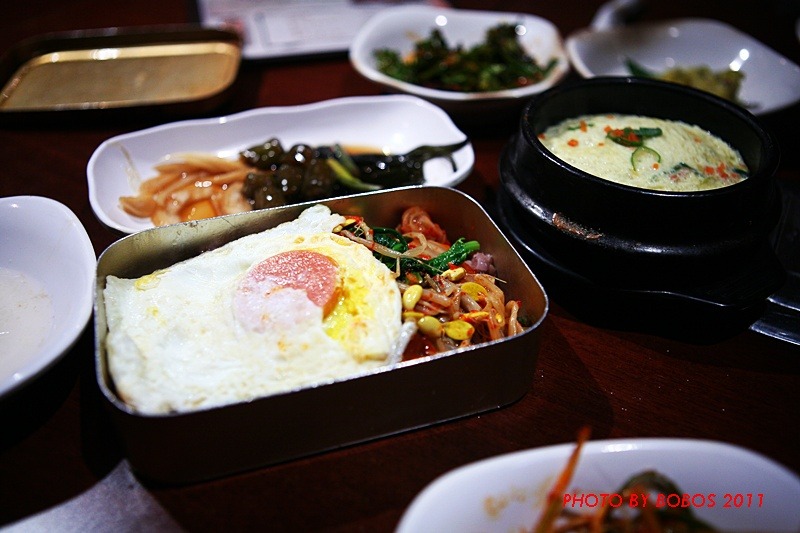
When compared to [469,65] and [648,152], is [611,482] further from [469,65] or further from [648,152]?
[469,65]

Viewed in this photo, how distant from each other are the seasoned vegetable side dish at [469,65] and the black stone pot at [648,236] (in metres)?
1.35

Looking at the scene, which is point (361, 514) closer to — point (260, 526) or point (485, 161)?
point (260, 526)

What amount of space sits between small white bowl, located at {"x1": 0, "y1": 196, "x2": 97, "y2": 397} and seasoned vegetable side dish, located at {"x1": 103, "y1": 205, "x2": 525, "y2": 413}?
0.45 ft

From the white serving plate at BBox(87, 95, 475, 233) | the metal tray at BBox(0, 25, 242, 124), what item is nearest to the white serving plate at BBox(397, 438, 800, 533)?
the white serving plate at BBox(87, 95, 475, 233)

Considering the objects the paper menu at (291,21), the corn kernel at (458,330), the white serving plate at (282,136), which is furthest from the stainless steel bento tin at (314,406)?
the paper menu at (291,21)

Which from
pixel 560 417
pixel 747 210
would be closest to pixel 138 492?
pixel 560 417

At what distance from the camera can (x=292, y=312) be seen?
5.74ft

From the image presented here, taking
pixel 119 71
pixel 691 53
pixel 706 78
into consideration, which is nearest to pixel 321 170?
pixel 119 71

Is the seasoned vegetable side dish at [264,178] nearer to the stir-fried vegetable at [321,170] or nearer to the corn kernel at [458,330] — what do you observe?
the stir-fried vegetable at [321,170]

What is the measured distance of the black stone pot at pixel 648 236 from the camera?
2021 millimetres

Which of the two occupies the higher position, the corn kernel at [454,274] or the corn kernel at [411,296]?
the corn kernel at [411,296]

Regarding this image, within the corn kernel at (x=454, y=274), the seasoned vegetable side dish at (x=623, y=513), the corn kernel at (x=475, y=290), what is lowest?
the seasoned vegetable side dish at (x=623, y=513)

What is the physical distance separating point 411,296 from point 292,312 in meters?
0.42

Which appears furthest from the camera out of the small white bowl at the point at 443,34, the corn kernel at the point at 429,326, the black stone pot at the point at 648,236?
the small white bowl at the point at 443,34
